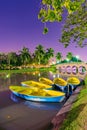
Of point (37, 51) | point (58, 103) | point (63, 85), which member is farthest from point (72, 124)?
point (37, 51)

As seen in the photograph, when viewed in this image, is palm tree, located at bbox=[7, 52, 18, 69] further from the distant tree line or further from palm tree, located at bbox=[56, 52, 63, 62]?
palm tree, located at bbox=[56, 52, 63, 62]

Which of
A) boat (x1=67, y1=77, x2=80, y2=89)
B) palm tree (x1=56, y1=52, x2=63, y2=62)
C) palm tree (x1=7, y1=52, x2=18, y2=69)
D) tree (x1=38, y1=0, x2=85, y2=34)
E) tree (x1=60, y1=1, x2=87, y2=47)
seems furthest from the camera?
palm tree (x1=56, y1=52, x2=63, y2=62)

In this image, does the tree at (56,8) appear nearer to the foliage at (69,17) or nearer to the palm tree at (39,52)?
the foliage at (69,17)

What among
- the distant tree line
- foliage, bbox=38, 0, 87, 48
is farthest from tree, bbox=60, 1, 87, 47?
the distant tree line

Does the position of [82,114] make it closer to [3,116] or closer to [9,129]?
[9,129]

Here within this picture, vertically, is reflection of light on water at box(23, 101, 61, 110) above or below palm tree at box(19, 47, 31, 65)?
below

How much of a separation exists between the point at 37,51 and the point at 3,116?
11929 cm

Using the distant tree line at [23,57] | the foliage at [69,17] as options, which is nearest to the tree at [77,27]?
the foliage at [69,17]

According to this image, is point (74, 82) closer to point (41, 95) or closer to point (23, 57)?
point (41, 95)

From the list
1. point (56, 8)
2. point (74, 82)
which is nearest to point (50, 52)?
point (74, 82)

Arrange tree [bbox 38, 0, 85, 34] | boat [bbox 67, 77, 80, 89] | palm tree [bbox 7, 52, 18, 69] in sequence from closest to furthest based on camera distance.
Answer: tree [bbox 38, 0, 85, 34]
boat [bbox 67, 77, 80, 89]
palm tree [bbox 7, 52, 18, 69]

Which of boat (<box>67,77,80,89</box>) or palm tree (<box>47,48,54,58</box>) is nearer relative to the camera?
boat (<box>67,77,80,89</box>)

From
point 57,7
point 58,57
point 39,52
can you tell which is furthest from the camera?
point 58,57

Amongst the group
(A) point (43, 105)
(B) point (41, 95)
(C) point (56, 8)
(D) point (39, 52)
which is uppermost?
(D) point (39, 52)
